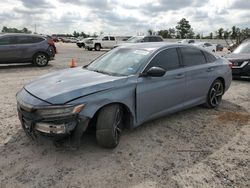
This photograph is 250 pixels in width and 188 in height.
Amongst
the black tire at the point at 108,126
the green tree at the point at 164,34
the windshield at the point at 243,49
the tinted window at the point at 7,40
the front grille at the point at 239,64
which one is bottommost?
the black tire at the point at 108,126

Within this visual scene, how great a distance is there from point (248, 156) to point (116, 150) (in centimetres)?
196

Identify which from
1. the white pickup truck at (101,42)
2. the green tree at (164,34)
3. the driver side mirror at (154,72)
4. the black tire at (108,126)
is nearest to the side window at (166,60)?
the driver side mirror at (154,72)

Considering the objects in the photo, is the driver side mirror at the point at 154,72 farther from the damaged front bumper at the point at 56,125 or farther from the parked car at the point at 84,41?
the parked car at the point at 84,41

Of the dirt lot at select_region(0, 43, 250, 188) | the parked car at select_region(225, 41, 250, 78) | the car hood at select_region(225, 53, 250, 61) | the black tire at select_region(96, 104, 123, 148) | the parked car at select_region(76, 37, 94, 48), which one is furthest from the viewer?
the parked car at select_region(76, 37, 94, 48)

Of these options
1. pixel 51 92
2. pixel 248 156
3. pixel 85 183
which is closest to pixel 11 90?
pixel 51 92

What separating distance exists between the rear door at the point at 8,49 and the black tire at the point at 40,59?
84cm

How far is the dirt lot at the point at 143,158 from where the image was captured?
11.5 ft

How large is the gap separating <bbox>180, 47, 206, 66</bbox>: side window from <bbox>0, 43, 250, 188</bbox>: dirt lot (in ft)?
3.92

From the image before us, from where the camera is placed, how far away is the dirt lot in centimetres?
351

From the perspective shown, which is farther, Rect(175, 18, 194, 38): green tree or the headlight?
Rect(175, 18, 194, 38): green tree

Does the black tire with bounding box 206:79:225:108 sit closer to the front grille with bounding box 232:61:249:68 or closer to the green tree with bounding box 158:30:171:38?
the front grille with bounding box 232:61:249:68

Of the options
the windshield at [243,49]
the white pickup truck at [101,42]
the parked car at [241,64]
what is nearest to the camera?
the parked car at [241,64]

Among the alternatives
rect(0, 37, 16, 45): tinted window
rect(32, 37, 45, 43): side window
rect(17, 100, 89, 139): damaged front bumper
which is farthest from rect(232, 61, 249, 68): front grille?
rect(0, 37, 16, 45): tinted window

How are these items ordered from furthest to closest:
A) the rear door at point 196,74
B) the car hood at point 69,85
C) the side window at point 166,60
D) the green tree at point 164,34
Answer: the green tree at point 164,34
the rear door at point 196,74
the side window at point 166,60
the car hood at point 69,85
